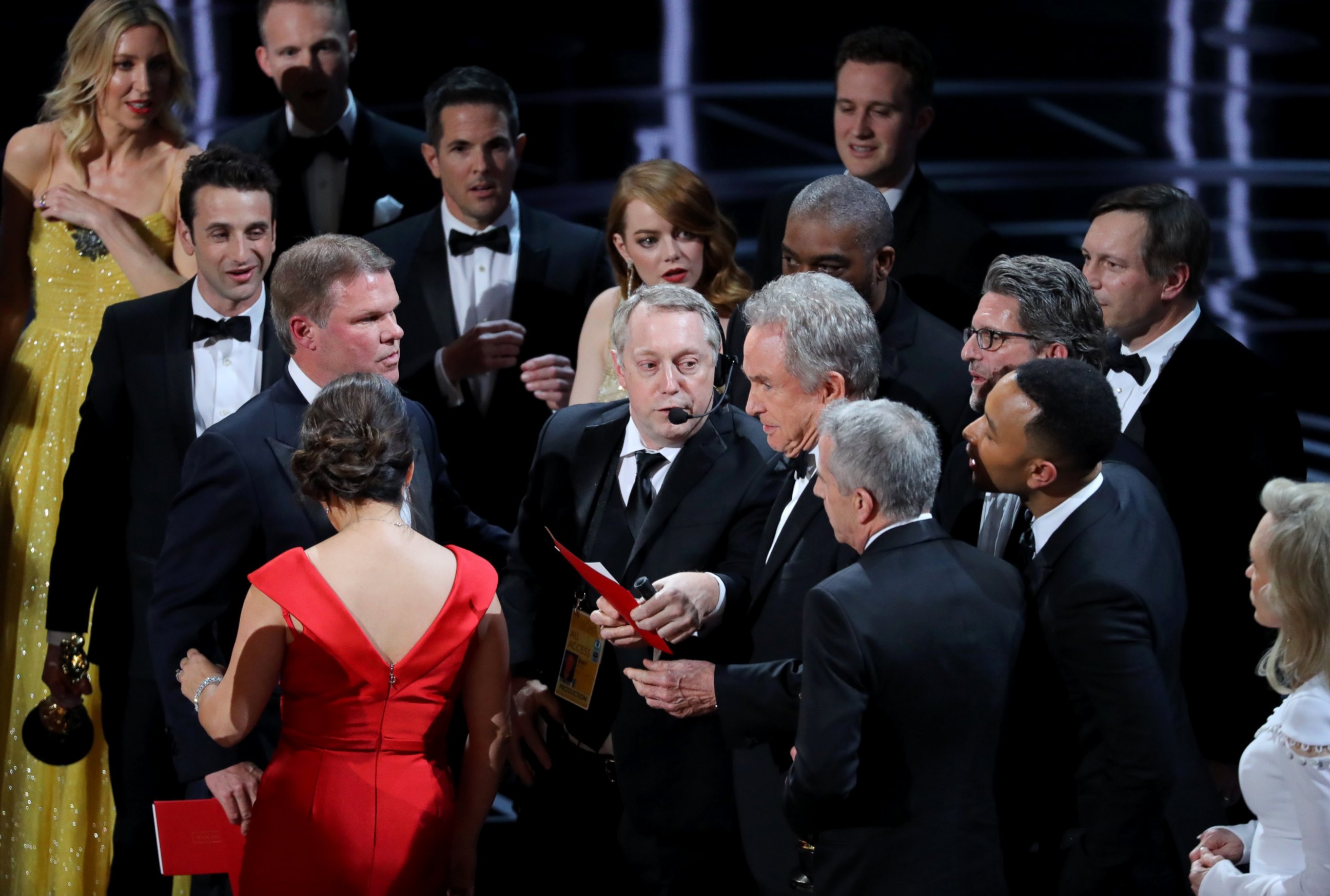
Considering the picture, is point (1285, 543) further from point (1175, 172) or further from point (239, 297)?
point (1175, 172)

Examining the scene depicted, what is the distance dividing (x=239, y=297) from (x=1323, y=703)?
2.65 metres

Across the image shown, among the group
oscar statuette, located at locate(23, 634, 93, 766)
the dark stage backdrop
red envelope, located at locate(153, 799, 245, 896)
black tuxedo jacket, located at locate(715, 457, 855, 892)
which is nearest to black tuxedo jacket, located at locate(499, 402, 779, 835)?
black tuxedo jacket, located at locate(715, 457, 855, 892)

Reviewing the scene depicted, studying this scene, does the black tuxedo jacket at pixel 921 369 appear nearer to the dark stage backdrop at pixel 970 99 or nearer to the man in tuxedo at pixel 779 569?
the man in tuxedo at pixel 779 569

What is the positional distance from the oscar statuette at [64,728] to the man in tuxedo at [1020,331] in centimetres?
224

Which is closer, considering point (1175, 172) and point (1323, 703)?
point (1323, 703)

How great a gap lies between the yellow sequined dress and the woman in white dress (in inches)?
120

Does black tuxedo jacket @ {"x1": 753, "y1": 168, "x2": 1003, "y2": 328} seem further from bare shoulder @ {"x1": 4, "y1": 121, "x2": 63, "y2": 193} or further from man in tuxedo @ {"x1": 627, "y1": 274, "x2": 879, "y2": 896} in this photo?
bare shoulder @ {"x1": 4, "y1": 121, "x2": 63, "y2": 193}

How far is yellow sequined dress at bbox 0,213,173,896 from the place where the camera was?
4090 mm

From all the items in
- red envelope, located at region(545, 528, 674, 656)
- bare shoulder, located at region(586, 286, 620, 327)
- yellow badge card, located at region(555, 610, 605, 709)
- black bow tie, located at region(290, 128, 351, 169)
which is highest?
black bow tie, located at region(290, 128, 351, 169)

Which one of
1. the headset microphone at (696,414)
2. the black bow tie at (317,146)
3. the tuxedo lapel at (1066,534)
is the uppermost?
the black bow tie at (317,146)

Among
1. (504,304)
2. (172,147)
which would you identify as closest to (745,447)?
(504,304)

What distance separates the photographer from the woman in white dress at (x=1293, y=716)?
2.31 metres

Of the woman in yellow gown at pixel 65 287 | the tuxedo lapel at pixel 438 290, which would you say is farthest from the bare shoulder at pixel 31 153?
the tuxedo lapel at pixel 438 290

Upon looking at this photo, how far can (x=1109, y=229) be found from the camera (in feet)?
12.1
